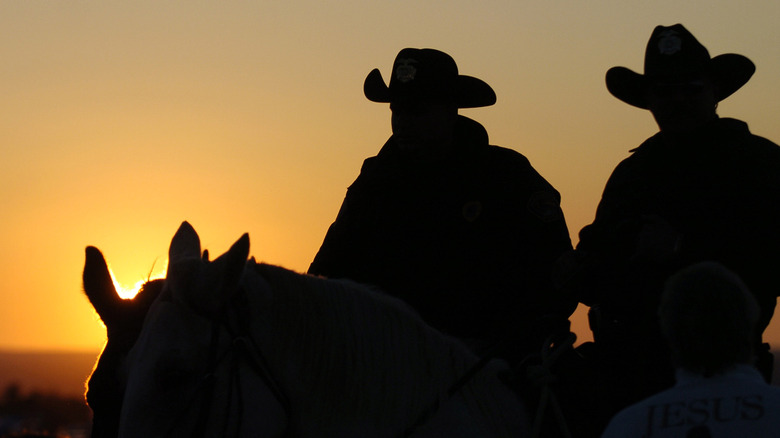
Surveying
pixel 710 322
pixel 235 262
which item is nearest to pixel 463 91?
pixel 235 262

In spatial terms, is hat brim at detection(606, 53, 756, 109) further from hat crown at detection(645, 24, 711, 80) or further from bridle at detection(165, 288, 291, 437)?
bridle at detection(165, 288, 291, 437)

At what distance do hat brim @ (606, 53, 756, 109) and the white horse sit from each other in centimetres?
179

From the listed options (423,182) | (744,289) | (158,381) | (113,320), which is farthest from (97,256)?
(744,289)

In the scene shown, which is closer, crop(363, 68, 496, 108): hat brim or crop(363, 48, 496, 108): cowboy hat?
crop(363, 48, 496, 108): cowboy hat

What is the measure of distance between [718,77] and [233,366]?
9.26 ft

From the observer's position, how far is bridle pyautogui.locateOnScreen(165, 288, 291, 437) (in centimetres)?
444

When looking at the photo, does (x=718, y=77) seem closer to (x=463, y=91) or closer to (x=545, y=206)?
(x=545, y=206)

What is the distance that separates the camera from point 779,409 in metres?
3.57

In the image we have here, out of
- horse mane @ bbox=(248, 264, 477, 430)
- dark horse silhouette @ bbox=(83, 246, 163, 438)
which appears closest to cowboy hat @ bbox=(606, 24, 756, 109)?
horse mane @ bbox=(248, 264, 477, 430)

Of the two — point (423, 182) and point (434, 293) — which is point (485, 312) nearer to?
point (434, 293)

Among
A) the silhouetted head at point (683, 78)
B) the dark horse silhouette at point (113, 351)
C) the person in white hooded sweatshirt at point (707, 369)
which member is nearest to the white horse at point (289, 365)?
the dark horse silhouette at point (113, 351)

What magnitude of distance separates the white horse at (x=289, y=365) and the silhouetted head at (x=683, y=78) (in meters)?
1.55

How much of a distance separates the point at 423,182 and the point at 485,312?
2.89 feet

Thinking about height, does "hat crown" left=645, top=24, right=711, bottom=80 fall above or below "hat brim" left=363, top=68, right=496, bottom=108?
above
